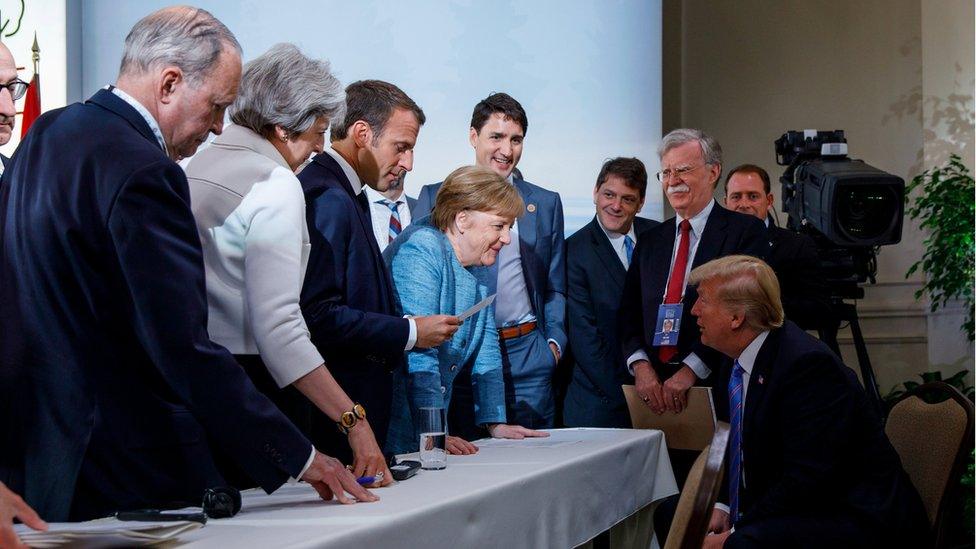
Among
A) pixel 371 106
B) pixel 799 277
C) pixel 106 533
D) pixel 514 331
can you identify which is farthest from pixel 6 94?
pixel 799 277

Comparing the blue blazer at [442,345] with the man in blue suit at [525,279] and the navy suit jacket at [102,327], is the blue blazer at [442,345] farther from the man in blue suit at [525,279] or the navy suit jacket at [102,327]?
the navy suit jacket at [102,327]

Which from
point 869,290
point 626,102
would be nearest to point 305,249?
point 626,102

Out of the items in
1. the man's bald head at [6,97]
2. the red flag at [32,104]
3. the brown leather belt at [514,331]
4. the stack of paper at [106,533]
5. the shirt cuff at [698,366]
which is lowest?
the stack of paper at [106,533]

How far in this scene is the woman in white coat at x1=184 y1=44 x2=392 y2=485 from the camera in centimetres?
182

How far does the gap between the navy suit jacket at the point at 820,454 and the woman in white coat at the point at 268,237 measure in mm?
1043

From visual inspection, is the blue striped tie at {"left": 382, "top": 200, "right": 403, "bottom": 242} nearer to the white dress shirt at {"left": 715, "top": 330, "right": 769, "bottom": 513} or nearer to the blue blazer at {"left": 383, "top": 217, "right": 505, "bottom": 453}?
the blue blazer at {"left": 383, "top": 217, "right": 505, "bottom": 453}

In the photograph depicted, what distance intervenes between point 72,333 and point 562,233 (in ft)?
7.95

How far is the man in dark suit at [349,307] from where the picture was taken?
223 centimetres

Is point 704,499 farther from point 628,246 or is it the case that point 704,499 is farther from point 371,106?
point 628,246

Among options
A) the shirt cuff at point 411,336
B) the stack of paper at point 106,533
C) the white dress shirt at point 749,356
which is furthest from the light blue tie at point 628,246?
the stack of paper at point 106,533

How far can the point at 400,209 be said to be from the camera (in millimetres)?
3729

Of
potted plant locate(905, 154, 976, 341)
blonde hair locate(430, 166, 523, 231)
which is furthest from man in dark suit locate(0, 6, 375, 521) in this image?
potted plant locate(905, 154, 976, 341)

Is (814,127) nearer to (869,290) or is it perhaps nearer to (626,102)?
(869,290)

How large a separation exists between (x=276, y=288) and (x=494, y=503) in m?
0.54
